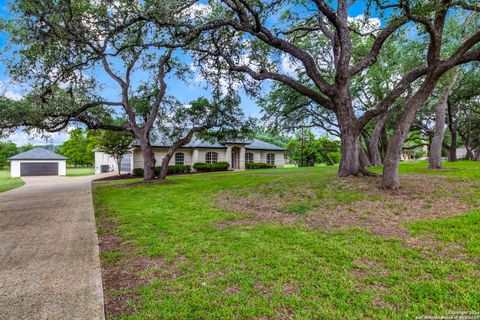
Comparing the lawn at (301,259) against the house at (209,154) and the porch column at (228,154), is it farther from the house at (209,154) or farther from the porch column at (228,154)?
the porch column at (228,154)

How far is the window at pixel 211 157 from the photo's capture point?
2538 cm

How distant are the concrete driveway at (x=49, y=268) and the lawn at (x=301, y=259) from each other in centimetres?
21

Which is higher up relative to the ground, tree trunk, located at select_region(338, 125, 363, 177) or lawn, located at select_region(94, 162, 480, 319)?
tree trunk, located at select_region(338, 125, 363, 177)

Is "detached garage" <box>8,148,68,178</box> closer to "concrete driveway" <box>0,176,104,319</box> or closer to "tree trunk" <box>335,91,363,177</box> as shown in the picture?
"concrete driveway" <box>0,176,104,319</box>

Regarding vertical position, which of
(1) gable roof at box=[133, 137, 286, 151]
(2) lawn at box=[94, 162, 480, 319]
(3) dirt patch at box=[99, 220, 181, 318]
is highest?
(1) gable roof at box=[133, 137, 286, 151]

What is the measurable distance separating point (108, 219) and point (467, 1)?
40.1ft

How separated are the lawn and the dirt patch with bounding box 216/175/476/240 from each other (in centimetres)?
4

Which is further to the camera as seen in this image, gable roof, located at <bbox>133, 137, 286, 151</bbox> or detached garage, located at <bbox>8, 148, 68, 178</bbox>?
detached garage, located at <bbox>8, 148, 68, 178</bbox>

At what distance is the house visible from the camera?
2311cm

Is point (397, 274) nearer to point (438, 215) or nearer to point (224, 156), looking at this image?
point (438, 215)

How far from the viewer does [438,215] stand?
4918 mm

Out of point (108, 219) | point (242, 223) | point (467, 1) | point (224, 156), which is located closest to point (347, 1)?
point (467, 1)

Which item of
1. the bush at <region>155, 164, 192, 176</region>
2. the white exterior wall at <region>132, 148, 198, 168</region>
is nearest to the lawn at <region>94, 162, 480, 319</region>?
the bush at <region>155, 164, 192, 176</region>

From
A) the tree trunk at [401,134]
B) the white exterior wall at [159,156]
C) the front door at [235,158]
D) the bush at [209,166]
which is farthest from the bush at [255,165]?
the tree trunk at [401,134]
